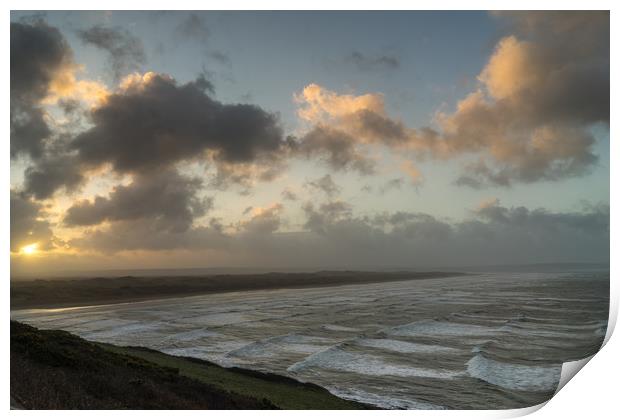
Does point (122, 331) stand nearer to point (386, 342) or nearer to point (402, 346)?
point (386, 342)

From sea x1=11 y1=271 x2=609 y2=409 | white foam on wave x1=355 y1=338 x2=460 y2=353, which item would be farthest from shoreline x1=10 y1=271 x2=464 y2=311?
white foam on wave x1=355 y1=338 x2=460 y2=353

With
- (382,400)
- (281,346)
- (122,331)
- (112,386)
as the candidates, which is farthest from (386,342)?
(112,386)

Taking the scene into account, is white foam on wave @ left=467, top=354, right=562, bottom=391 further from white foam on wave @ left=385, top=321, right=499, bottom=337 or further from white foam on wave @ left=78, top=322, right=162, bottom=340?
white foam on wave @ left=78, top=322, right=162, bottom=340

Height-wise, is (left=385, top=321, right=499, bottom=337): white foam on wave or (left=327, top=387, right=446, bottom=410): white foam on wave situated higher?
(left=327, top=387, right=446, bottom=410): white foam on wave
